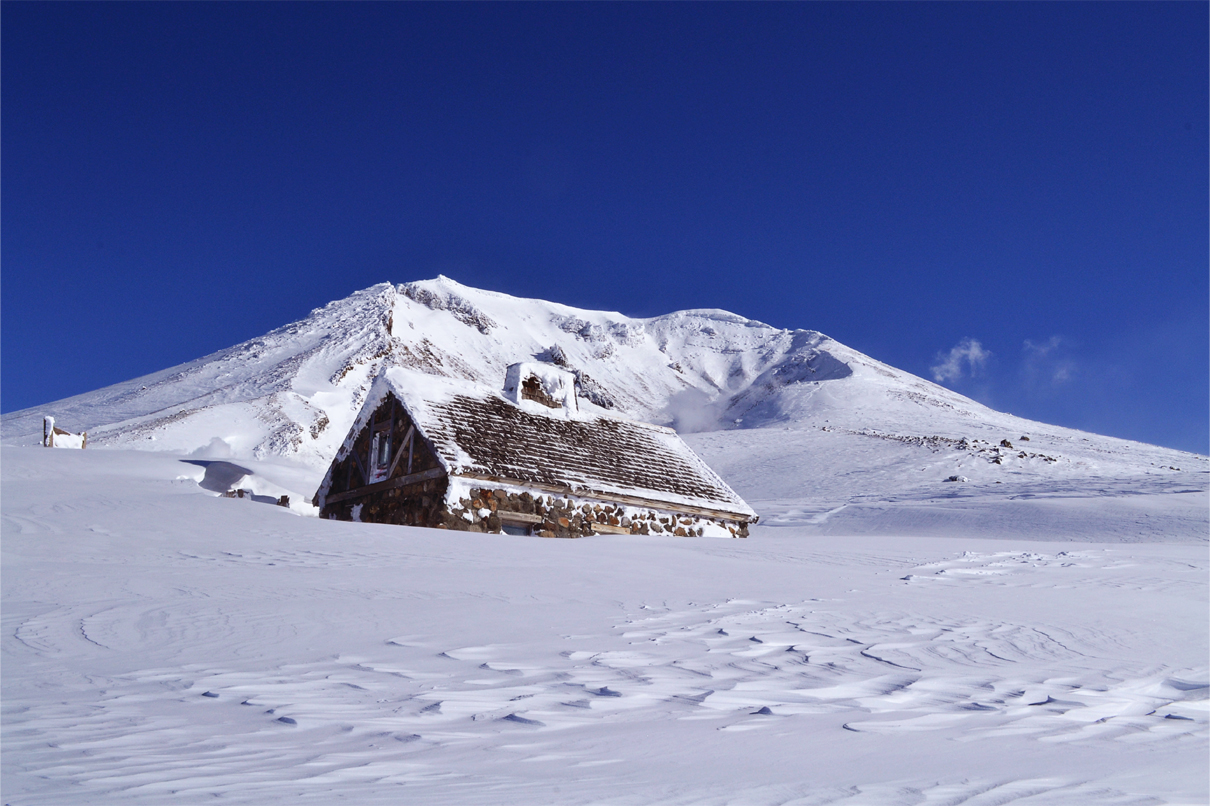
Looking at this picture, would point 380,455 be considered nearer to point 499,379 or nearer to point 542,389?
point 542,389

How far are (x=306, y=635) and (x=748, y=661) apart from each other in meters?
2.92

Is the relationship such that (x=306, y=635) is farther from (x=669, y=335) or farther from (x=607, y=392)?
(x=669, y=335)

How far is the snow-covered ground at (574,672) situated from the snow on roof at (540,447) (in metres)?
4.69

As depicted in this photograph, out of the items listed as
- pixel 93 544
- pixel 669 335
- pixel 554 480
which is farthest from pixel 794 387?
pixel 93 544

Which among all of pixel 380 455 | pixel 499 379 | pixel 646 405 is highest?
pixel 499 379

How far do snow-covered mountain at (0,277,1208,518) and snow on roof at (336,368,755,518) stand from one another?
155cm

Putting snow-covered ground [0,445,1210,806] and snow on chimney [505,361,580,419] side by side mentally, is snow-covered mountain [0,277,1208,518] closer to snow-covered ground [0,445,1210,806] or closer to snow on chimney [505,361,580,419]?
snow on chimney [505,361,580,419]

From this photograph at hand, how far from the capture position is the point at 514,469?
15805mm

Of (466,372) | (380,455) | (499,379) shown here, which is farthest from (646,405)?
(380,455)

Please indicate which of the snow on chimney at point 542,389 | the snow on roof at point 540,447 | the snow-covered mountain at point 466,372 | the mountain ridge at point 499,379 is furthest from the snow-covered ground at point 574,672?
the mountain ridge at point 499,379

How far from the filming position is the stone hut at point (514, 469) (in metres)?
15.3

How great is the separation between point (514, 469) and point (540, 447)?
159 cm

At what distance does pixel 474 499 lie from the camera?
15.0 meters

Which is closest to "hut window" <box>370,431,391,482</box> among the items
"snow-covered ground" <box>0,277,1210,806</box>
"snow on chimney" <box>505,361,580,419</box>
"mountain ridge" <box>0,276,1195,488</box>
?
"snow on chimney" <box>505,361,580,419</box>
